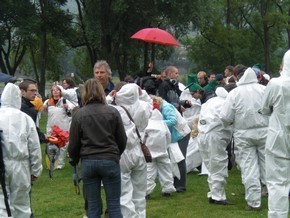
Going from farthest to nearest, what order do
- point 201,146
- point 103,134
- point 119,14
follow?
1. point 119,14
2. point 201,146
3. point 103,134

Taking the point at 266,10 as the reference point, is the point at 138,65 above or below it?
below

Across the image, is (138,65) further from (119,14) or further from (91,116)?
(91,116)

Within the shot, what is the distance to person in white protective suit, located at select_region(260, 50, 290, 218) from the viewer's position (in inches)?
314

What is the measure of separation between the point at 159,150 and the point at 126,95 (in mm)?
2702

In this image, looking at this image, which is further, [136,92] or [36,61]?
[36,61]

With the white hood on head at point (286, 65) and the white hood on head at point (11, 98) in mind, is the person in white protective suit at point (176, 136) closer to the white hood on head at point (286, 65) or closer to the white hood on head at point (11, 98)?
the white hood on head at point (286, 65)

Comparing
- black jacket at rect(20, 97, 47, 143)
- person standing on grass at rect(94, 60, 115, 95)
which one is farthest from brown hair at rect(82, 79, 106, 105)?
black jacket at rect(20, 97, 47, 143)

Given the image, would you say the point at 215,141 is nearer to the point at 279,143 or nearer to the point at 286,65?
the point at 279,143

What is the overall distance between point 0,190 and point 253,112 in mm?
3799

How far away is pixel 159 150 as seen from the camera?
10.9 meters

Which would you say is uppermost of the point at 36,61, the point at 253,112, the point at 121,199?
the point at 253,112

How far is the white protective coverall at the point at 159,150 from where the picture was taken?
1070cm

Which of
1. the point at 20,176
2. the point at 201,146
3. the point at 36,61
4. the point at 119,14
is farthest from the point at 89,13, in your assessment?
the point at 20,176

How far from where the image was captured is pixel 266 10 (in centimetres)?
4659
